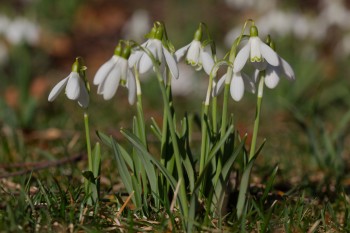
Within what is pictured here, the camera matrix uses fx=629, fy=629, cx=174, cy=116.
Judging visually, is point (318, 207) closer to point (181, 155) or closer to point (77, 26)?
point (181, 155)

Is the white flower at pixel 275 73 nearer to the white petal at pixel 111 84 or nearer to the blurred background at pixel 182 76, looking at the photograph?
the white petal at pixel 111 84

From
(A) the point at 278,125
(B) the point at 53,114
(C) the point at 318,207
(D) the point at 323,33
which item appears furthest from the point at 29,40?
(C) the point at 318,207

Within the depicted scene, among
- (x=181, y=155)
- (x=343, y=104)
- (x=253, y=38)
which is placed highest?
(x=253, y=38)

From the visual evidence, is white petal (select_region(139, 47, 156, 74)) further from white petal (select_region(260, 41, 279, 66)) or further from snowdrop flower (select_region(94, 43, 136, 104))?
white petal (select_region(260, 41, 279, 66))

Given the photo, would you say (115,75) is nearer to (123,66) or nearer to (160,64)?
(123,66)

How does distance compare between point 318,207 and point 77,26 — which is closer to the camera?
point 318,207

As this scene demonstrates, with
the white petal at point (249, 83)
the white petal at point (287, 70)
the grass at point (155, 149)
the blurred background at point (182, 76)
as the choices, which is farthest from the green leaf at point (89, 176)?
the blurred background at point (182, 76)
